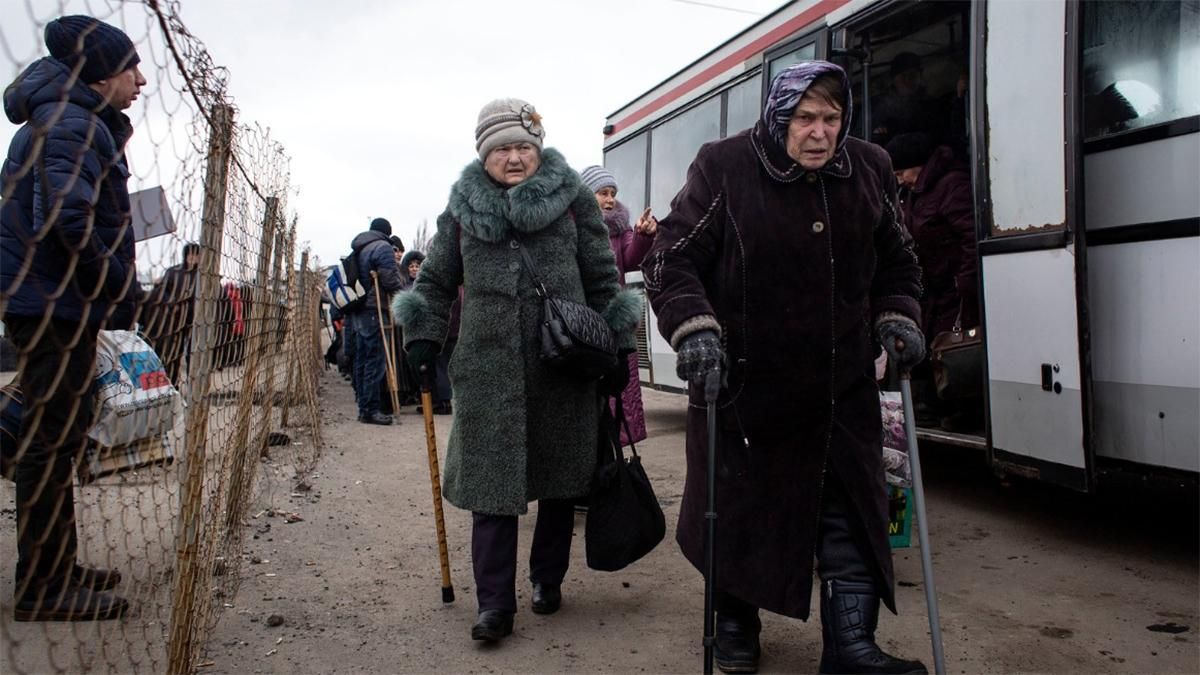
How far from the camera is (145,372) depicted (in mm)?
4672

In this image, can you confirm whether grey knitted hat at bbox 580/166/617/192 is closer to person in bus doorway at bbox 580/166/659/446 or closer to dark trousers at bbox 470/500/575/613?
person in bus doorway at bbox 580/166/659/446

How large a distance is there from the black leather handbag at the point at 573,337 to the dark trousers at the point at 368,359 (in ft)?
19.9

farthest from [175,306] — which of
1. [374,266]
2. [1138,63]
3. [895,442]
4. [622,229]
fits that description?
[374,266]

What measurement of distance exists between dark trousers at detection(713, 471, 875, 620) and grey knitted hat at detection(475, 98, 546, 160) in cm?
161

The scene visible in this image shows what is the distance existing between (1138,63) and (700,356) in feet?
8.11

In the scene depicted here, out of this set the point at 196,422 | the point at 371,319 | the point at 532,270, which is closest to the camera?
the point at 196,422

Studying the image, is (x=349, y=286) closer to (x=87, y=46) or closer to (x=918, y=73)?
(x=918, y=73)

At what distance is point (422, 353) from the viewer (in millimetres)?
3564

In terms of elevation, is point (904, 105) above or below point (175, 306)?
above

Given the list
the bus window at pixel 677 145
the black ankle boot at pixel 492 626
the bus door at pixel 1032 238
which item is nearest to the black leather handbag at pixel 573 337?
the black ankle boot at pixel 492 626

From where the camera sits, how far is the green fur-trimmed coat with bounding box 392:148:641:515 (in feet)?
11.0

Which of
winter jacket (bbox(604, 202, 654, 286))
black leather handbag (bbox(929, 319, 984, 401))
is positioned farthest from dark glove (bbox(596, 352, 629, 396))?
black leather handbag (bbox(929, 319, 984, 401))

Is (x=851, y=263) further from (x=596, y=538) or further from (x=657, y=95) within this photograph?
(x=657, y=95)

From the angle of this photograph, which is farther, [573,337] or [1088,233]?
[1088,233]
